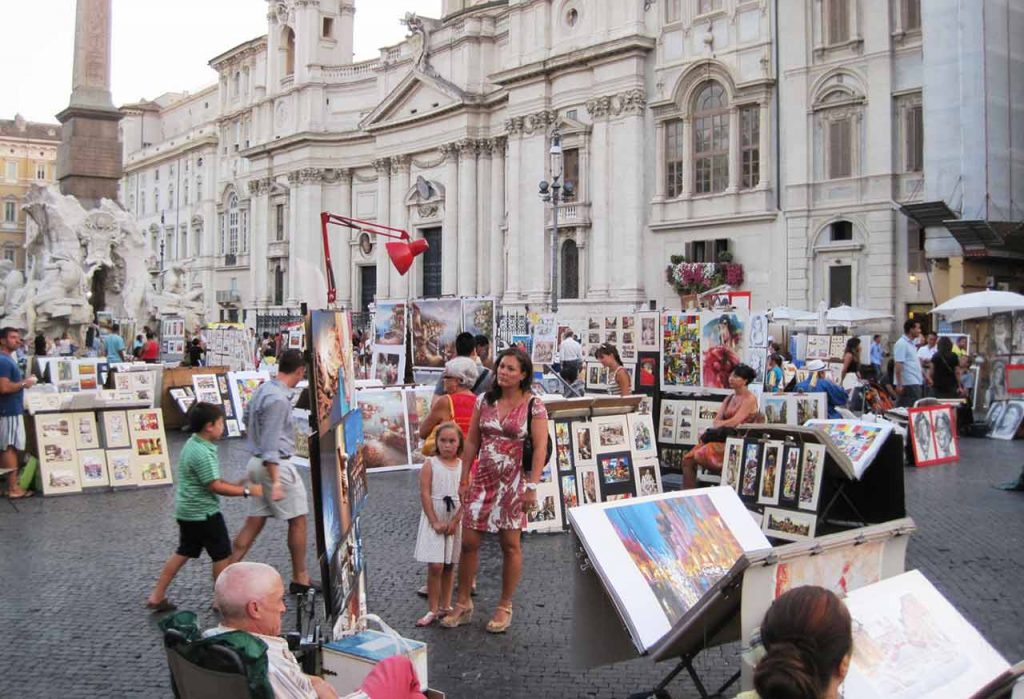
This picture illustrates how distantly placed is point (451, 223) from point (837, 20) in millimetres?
18389

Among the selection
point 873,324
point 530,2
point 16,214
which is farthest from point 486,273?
point 16,214

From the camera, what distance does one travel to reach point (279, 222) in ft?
169

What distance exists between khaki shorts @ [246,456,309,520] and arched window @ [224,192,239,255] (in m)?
51.0

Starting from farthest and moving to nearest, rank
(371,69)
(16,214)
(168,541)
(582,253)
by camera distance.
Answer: (16,214) → (371,69) → (582,253) → (168,541)

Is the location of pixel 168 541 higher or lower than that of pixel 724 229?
lower

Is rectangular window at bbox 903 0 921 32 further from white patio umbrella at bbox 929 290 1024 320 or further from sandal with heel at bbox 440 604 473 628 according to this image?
sandal with heel at bbox 440 604 473 628

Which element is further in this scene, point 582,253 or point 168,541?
point 582,253

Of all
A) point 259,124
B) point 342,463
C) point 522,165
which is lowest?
point 342,463

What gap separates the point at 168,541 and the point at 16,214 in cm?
7558

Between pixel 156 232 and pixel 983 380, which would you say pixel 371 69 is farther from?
Result: pixel 983 380

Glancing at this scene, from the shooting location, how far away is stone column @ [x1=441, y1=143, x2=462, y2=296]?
41156 millimetres

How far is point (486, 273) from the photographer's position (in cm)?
4034

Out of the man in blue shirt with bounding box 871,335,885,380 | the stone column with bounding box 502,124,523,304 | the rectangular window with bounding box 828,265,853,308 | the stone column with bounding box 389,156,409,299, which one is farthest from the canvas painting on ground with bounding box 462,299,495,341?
the stone column with bounding box 389,156,409,299

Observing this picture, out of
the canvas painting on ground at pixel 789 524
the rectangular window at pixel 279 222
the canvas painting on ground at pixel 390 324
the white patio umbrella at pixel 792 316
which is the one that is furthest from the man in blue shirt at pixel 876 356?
the rectangular window at pixel 279 222
